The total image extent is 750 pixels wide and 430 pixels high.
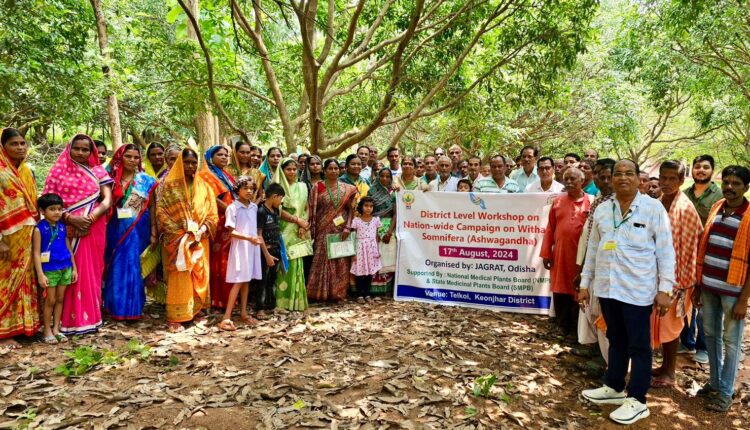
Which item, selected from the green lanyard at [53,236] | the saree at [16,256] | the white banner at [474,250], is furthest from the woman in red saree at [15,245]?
the white banner at [474,250]

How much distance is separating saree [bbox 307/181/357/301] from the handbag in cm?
5

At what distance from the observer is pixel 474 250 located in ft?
18.4

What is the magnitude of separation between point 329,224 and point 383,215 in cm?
74

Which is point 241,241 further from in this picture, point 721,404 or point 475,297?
point 721,404

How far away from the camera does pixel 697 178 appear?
4.55m

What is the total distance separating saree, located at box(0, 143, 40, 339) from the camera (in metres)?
3.95

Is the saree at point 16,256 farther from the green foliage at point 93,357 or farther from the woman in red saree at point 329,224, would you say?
the woman in red saree at point 329,224

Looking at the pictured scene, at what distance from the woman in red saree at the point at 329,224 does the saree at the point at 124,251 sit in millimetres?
1853

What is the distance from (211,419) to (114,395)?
0.80 meters

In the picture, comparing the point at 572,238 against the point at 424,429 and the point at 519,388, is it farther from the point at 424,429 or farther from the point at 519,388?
the point at 424,429

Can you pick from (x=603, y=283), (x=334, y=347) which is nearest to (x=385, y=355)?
(x=334, y=347)

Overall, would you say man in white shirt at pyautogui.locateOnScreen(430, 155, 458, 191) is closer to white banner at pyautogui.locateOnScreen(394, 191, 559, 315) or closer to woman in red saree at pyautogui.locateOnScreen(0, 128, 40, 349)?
white banner at pyautogui.locateOnScreen(394, 191, 559, 315)

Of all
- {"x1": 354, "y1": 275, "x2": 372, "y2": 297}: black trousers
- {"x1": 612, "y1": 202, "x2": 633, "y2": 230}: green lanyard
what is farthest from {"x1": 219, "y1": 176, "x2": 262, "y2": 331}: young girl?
{"x1": 612, "y1": 202, "x2": 633, "y2": 230}: green lanyard

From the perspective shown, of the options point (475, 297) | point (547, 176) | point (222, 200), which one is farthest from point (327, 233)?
point (547, 176)
